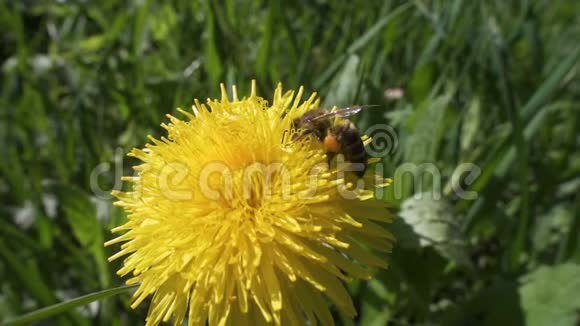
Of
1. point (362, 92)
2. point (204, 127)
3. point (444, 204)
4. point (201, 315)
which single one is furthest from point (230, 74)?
point (201, 315)

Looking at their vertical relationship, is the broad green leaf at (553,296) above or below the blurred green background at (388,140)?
below

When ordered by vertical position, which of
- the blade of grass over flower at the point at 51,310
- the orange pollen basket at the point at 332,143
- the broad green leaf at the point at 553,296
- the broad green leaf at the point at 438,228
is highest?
the orange pollen basket at the point at 332,143

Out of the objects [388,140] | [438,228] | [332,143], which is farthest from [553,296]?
[332,143]

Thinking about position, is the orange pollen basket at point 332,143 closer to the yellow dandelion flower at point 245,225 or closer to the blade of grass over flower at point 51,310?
the yellow dandelion flower at point 245,225

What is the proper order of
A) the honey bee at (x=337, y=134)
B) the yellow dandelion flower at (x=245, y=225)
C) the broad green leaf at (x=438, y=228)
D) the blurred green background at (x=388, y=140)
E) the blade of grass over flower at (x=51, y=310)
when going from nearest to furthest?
the blade of grass over flower at (x=51, y=310)
the yellow dandelion flower at (x=245, y=225)
the honey bee at (x=337, y=134)
the broad green leaf at (x=438, y=228)
the blurred green background at (x=388, y=140)

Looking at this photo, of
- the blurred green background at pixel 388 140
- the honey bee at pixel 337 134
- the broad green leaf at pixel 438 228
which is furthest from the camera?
the blurred green background at pixel 388 140

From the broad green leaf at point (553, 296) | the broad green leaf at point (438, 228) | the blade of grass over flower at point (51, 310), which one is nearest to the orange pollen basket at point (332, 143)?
the broad green leaf at point (438, 228)

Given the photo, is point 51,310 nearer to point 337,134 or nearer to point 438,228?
point 337,134
